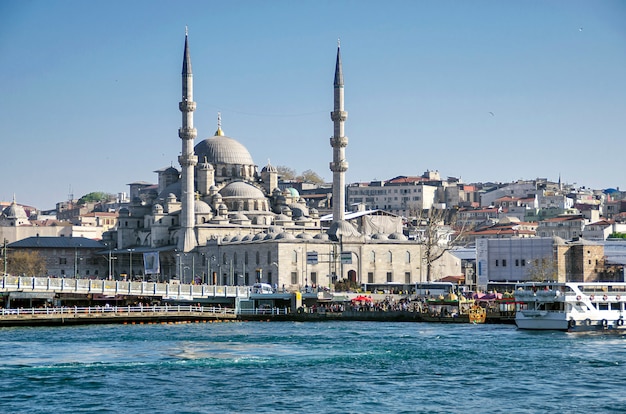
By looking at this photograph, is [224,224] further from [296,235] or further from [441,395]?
[441,395]

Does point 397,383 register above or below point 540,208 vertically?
below

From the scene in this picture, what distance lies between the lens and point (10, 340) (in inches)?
1801

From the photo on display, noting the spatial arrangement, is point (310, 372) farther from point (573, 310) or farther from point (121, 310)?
point (121, 310)

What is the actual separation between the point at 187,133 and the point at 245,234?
391 inches

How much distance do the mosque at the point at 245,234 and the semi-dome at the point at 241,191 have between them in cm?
8

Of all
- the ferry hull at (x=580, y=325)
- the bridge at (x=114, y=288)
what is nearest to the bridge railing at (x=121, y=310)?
the bridge at (x=114, y=288)

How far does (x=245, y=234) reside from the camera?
91.8 meters

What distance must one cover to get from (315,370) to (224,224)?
5415 cm

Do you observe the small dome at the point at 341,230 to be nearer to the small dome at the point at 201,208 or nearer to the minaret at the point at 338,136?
the minaret at the point at 338,136

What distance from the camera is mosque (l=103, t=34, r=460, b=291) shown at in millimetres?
83500

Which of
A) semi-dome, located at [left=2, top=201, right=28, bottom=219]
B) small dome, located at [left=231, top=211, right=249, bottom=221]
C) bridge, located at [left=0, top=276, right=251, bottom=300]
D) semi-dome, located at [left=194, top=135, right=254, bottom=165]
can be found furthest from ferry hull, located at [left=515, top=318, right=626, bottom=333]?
semi-dome, located at [left=2, top=201, right=28, bottom=219]

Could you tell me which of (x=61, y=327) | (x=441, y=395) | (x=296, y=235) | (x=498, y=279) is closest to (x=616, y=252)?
(x=498, y=279)

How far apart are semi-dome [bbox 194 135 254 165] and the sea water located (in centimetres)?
4999

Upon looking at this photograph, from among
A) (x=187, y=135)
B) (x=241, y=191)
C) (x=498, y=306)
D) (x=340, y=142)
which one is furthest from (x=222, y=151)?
(x=498, y=306)
